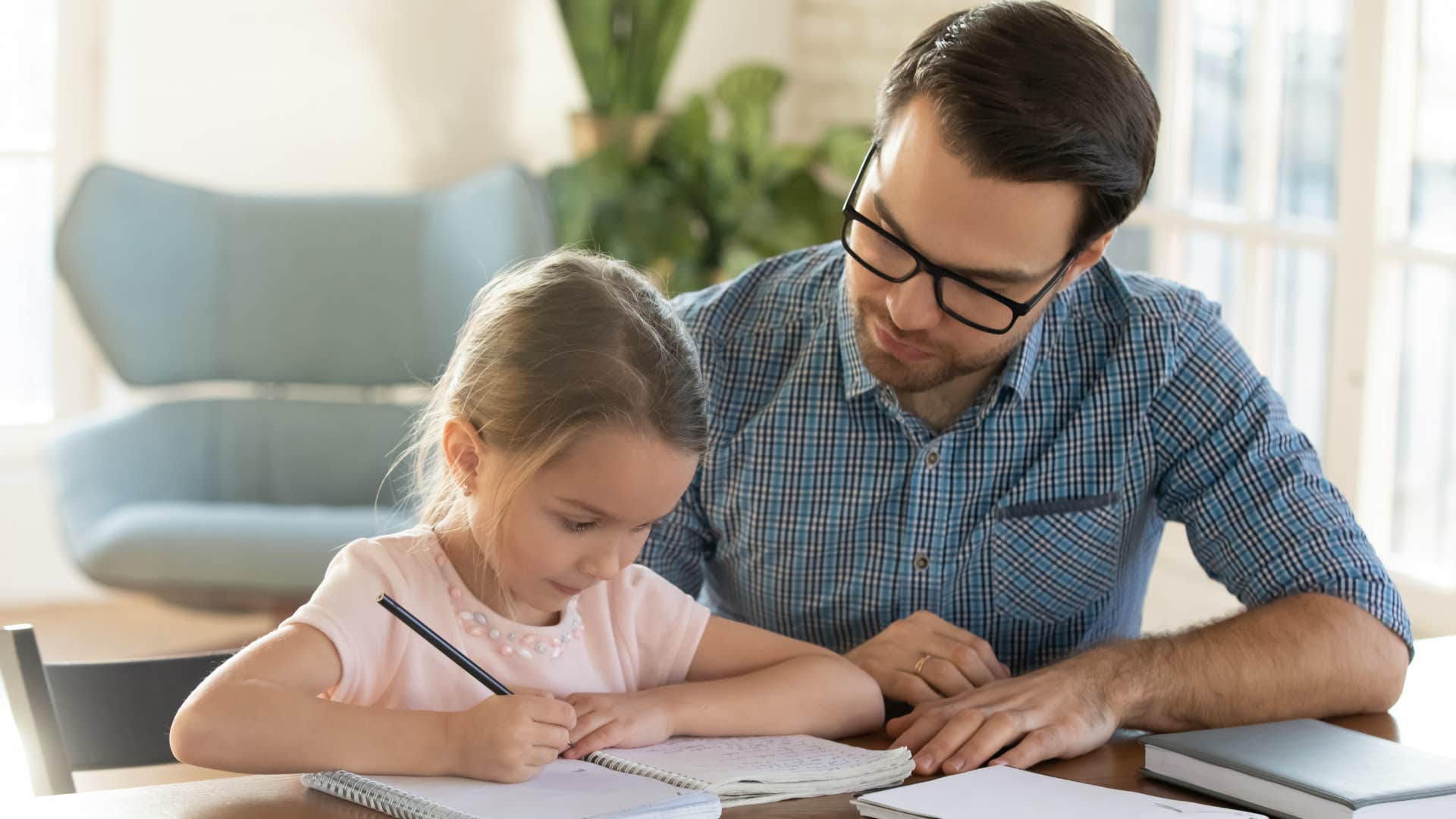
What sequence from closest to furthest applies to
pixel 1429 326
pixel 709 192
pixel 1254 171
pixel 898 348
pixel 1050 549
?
pixel 898 348 < pixel 1050 549 < pixel 1429 326 < pixel 1254 171 < pixel 709 192

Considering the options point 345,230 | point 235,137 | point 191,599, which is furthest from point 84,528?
point 235,137

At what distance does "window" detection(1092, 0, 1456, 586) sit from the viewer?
8.41 feet

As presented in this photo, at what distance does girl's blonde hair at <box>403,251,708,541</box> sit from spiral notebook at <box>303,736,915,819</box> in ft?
0.70

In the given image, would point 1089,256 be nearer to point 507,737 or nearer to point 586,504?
point 586,504

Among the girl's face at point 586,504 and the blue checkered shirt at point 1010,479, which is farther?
the blue checkered shirt at point 1010,479

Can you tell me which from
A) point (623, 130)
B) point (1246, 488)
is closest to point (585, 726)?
point (1246, 488)

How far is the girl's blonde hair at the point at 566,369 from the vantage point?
1204 millimetres

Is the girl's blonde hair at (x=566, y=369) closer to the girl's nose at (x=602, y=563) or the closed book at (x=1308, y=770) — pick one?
the girl's nose at (x=602, y=563)

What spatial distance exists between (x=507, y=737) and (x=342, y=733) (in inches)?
4.7

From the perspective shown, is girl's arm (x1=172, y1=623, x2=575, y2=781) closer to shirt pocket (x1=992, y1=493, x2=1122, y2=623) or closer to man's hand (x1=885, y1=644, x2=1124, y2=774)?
man's hand (x1=885, y1=644, x2=1124, y2=774)

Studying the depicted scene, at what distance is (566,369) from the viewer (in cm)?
121

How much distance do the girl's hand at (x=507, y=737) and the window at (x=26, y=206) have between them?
359 cm

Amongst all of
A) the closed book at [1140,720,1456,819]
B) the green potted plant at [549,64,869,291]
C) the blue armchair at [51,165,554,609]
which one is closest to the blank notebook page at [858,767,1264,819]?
the closed book at [1140,720,1456,819]

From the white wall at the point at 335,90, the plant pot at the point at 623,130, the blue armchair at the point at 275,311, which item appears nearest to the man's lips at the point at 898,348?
the blue armchair at the point at 275,311
